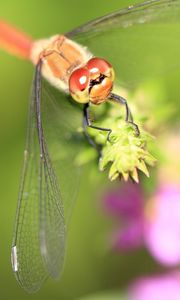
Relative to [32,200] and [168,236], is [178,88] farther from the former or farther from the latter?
[32,200]

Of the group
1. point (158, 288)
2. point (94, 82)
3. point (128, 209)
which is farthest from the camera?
point (128, 209)

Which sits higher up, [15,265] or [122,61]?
[122,61]

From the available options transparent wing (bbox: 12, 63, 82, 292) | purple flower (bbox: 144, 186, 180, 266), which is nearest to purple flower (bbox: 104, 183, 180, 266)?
purple flower (bbox: 144, 186, 180, 266)

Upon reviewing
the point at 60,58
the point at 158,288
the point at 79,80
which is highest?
the point at 60,58

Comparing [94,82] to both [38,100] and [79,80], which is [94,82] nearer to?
[79,80]

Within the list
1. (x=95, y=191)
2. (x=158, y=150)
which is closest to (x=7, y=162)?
(x=95, y=191)

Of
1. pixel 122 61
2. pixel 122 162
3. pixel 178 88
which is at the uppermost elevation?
pixel 178 88

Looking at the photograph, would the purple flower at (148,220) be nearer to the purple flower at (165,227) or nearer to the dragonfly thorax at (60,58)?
the purple flower at (165,227)

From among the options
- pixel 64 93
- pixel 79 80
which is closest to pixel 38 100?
pixel 64 93
